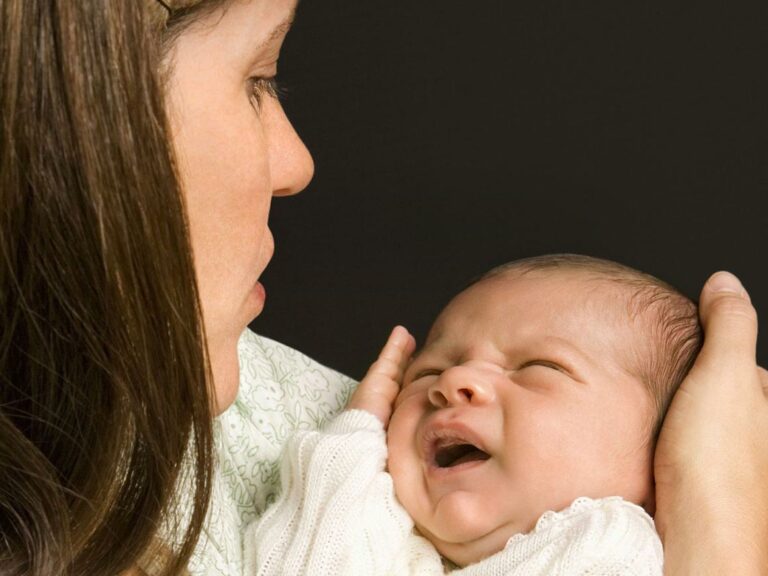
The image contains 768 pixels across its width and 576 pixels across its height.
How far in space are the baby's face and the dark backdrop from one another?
1.19 m

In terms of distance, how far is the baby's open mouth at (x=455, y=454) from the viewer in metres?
1.59

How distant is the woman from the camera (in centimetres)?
105

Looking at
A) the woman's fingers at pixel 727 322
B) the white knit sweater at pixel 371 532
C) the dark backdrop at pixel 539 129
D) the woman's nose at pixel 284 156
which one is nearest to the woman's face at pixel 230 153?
the woman's nose at pixel 284 156

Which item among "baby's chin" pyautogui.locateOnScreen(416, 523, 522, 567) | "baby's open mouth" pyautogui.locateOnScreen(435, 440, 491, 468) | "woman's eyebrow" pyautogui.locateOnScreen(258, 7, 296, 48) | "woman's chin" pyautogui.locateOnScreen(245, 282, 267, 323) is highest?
"woman's eyebrow" pyautogui.locateOnScreen(258, 7, 296, 48)

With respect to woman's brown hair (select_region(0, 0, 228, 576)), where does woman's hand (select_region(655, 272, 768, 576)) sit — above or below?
below

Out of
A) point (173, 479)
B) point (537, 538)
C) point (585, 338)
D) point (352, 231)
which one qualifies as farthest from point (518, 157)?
point (173, 479)

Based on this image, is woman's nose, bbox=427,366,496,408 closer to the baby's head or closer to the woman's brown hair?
the baby's head

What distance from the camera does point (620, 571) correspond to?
4.53 feet

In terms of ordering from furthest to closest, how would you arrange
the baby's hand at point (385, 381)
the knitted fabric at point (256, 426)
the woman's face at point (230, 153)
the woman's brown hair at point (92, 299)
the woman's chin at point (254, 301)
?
the baby's hand at point (385, 381) → the knitted fabric at point (256, 426) → the woman's chin at point (254, 301) → the woman's face at point (230, 153) → the woman's brown hair at point (92, 299)

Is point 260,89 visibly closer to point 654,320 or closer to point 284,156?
point 284,156

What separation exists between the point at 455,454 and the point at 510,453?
0.41ft

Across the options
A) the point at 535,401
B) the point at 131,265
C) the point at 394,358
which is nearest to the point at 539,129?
the point at 394,358

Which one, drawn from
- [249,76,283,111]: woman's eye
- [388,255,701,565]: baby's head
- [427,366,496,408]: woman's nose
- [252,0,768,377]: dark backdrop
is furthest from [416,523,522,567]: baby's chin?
[252,0,768,377]: dark backdrop

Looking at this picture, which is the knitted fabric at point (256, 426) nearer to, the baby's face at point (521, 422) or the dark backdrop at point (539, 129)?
the baby's face at point (521, 422)
